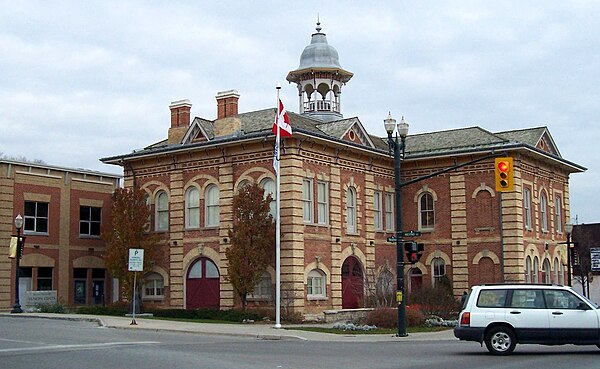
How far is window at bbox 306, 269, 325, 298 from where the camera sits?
3744cm

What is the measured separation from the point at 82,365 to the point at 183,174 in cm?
2419

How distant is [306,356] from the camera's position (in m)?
19.9

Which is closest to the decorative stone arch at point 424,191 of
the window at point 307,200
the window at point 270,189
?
the window at point 307,200

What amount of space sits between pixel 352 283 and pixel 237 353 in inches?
803

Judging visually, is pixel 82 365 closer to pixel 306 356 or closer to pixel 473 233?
pixel 306 356

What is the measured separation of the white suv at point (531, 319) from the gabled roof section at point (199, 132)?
71.7 feet

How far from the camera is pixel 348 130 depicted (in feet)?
133

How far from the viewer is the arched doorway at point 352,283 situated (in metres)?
40.1

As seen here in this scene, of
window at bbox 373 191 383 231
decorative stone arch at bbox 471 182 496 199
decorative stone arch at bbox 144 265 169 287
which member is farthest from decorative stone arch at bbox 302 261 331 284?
decorative stone arch at bbox 471 182 496 199

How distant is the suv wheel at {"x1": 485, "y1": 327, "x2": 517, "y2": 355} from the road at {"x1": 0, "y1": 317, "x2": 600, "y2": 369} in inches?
12.3

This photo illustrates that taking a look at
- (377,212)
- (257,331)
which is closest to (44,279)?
(377,212)

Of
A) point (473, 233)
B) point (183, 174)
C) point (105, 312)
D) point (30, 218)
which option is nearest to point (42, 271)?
point (30, 218)

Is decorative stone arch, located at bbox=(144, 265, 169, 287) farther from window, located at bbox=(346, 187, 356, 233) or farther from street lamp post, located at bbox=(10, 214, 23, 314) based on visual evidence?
window, located at bbox=(346, 187, 356, 233)

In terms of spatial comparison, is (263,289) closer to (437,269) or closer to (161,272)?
(161,272)
